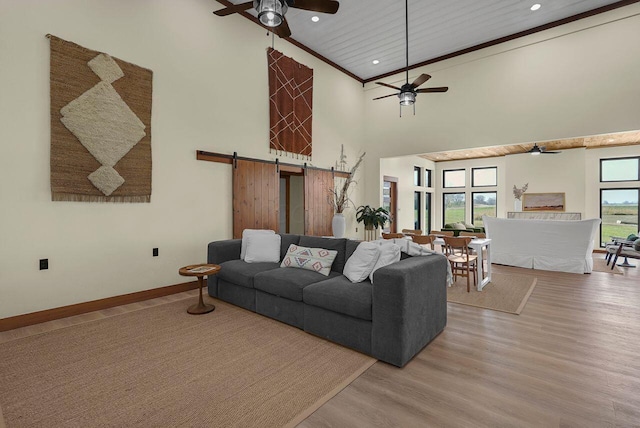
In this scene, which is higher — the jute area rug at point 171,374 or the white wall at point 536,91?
the white wall at point 536,91

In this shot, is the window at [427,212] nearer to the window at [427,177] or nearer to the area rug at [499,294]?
the window at [427,177]

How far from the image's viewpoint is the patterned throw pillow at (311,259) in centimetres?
343

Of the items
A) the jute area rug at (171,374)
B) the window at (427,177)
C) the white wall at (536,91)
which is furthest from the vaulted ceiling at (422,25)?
the window at (427,177)

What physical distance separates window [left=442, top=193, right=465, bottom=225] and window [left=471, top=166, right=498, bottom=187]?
0.67 m

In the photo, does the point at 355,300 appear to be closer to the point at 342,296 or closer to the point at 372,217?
the point at 342,296

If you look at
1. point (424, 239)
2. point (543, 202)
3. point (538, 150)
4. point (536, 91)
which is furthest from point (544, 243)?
point (543, 202)

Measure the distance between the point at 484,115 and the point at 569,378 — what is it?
5731 millimetres

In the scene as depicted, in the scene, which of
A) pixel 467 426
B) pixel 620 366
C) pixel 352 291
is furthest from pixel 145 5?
pixel 620 366

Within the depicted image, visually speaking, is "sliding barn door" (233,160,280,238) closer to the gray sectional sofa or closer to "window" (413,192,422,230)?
the gray sectional sofa

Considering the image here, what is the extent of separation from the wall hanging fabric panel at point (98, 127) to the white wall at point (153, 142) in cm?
11

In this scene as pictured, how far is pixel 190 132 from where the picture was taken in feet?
15.3

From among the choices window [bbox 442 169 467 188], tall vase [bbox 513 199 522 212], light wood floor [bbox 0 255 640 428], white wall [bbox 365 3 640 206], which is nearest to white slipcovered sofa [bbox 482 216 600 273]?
white wall [bbox 365 3 640 206]

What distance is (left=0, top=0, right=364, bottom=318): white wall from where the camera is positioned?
3176mm

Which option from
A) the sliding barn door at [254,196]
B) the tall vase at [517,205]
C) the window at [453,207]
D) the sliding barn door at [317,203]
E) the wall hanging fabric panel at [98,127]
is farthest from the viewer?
the window at [453,207]
